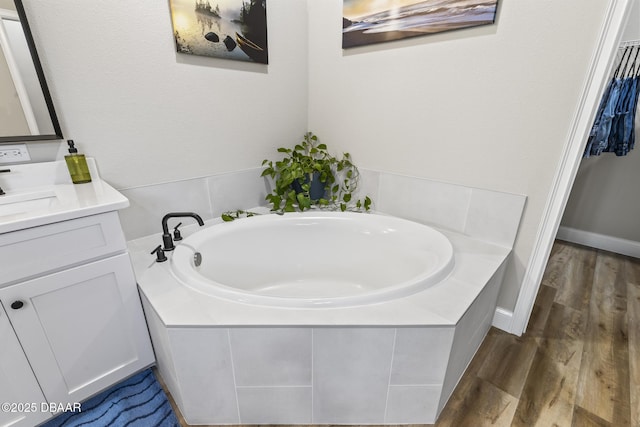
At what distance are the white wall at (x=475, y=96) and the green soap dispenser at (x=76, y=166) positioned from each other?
1.43m

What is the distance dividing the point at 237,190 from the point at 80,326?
106 cm

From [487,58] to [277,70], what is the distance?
1.20 metres

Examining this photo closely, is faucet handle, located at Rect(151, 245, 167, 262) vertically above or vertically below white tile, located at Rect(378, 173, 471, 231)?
below

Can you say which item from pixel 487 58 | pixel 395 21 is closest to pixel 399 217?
pixel 487 58

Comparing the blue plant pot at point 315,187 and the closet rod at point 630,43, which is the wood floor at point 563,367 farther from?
the closet rod at point 630,43

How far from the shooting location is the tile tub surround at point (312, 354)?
94cm

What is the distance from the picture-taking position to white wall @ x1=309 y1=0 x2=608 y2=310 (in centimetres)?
119

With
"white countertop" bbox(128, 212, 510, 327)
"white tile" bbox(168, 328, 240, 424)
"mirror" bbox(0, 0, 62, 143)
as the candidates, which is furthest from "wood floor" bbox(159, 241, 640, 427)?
"mirror" bbox(0, 0, 62, 143)

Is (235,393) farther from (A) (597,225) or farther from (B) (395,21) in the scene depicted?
(A) (597,225)

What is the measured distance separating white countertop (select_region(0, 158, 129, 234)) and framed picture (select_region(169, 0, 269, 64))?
0.78 meters

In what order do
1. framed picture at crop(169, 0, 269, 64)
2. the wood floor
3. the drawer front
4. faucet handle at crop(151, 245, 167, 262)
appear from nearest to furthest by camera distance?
1. the drawer front
2. the wood floor
3. faucet handle at crop(151, 245, 167, 262)
4. framed picture at crop(169, 0, 269, 64)

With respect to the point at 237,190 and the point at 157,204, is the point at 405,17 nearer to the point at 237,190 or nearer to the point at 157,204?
the point at 237,190

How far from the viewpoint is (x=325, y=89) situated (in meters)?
1.98

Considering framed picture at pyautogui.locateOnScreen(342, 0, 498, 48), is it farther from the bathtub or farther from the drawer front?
the drawer front
